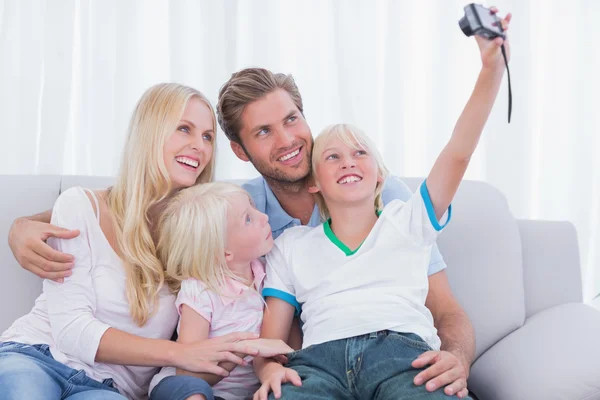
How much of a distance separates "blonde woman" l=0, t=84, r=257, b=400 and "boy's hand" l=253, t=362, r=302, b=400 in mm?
103

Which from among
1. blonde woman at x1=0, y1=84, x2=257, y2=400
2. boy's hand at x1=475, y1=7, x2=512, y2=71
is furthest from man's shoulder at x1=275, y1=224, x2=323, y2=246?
boy's hand at x1=475, y1=7, x2=512, y2=71

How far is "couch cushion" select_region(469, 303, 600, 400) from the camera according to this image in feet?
4.83

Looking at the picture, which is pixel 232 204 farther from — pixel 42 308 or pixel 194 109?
pixel 42 308

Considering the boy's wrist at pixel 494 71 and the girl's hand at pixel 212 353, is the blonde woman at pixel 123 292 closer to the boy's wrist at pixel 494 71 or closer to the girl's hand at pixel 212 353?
the girl's hand at pixel 212 353

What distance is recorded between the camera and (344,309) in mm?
1521

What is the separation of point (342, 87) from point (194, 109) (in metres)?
1.05

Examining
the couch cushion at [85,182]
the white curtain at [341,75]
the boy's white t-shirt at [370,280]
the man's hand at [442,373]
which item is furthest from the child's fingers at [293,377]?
the white curtain at [341,75]

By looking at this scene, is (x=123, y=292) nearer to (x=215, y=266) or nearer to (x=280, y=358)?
(x=215, y=266)

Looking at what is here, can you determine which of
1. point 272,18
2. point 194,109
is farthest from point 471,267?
point 272,18

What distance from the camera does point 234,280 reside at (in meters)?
1.65

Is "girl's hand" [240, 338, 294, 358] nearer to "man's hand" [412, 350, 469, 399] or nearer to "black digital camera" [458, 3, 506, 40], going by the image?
"man's hand" [412, 350, 469, 399]

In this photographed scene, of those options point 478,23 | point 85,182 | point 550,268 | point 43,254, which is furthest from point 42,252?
point 550,268

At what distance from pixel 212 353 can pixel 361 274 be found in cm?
38

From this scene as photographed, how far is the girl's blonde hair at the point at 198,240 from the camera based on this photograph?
1.61 metres
